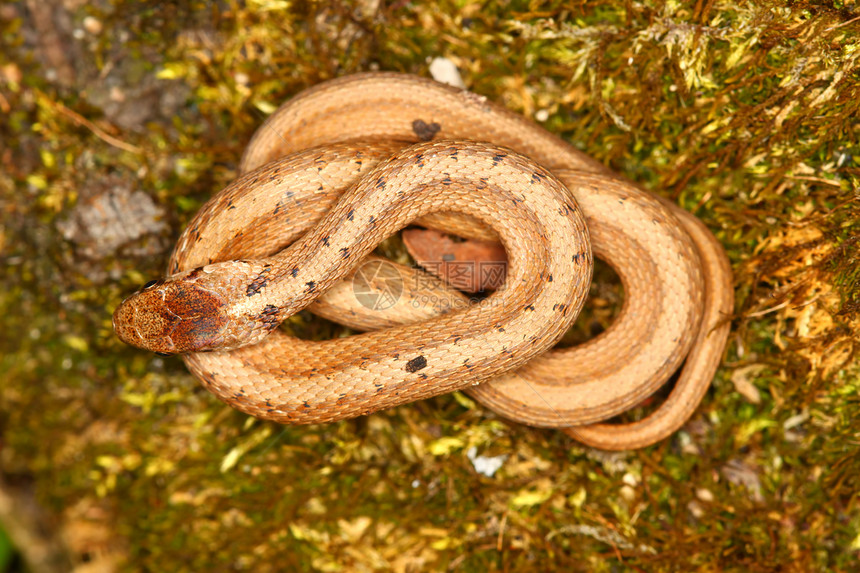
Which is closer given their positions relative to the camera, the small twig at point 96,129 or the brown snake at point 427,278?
the brown snake at point 427,278

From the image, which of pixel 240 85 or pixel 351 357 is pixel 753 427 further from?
pixel 240 85

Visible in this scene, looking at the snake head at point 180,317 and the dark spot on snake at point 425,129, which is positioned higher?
the dark spot on snake at point 425,129

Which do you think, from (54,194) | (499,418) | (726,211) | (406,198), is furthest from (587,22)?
(54,194)

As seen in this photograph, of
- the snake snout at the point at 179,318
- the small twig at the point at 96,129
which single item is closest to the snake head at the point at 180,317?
the snake snout at the point at 179,318

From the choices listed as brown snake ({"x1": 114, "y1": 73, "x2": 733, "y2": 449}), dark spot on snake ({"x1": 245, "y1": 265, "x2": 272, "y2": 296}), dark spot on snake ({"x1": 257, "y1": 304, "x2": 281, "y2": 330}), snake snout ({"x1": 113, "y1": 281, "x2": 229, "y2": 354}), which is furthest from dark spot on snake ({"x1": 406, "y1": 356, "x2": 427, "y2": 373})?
snake snout ({"x1": 113, "y1": 281, "x2": 229, "y2": 354})

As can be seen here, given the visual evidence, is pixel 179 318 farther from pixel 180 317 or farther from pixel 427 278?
pixel 427 278

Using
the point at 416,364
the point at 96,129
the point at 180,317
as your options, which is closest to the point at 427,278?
the point at 416,364

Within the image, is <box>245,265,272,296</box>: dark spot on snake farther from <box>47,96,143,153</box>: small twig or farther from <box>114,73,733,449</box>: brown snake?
<box>47,96,143,153</box>: small twig

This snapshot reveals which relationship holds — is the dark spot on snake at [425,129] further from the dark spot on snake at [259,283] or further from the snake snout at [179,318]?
the snake snout at [179,318]
